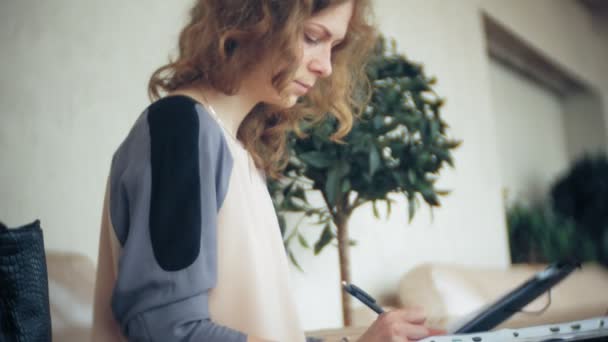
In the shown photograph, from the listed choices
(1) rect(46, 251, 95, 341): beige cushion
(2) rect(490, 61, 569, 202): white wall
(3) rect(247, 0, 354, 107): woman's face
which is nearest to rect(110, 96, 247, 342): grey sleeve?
(3) rect(247, 0, 354, 107): woman's face

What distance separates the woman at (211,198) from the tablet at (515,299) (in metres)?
0.29

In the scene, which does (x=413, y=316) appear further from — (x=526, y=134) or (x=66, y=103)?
(x=526, y=134)

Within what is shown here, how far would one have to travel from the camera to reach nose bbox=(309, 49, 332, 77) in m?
1.18

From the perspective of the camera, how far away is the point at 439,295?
8.82 feet

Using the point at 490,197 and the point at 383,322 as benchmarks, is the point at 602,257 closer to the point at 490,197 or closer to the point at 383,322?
the point at 490,197

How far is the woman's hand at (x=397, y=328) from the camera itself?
860 millimetres

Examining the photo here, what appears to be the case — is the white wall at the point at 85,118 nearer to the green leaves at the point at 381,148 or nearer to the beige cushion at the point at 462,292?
the beige cushion at the point at 462,292

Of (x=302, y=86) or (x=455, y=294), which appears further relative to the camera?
(x=455, y=294)

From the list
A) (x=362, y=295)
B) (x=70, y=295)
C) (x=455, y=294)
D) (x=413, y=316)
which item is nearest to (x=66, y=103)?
(x=70, y=295)

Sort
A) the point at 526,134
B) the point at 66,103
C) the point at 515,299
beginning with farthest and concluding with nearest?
the point at 526,134 → the point at 66,103 → the point at 515,299

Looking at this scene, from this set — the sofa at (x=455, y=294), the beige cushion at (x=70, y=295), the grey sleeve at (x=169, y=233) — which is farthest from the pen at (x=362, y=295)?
the sofa at (x=455, y=294)

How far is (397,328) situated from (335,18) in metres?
0.56

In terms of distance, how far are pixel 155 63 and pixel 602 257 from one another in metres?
4.55

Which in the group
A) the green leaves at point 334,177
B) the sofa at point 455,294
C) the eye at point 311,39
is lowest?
the sofa at point 455,294
